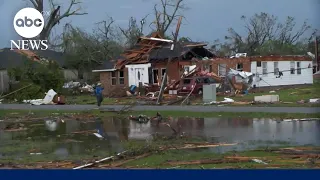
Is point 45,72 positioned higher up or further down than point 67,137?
higher up

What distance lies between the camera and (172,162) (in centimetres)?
296

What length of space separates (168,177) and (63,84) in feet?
5.50

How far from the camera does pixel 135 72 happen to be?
301cm

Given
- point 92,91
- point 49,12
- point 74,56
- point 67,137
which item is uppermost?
point 49,12

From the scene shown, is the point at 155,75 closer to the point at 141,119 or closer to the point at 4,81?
the point at 4,81

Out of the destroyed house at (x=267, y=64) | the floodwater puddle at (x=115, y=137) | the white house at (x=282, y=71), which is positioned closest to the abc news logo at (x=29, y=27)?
the destroyed house at (x=267, y=64)

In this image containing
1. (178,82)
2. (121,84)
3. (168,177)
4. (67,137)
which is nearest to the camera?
(168,177)

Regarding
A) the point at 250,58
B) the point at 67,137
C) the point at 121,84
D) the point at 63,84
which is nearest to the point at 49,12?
the point at 121,84

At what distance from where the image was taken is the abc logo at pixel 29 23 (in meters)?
2.64

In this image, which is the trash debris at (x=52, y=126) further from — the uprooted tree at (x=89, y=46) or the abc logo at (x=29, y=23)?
the abc logo at (x=29, y=23)

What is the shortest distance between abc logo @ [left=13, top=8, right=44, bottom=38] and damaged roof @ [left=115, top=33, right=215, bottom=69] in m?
0.53

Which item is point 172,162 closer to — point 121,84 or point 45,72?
point 121,84

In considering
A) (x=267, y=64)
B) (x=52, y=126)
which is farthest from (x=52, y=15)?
(x=52, y=126)

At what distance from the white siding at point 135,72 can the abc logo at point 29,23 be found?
614 millimetres
